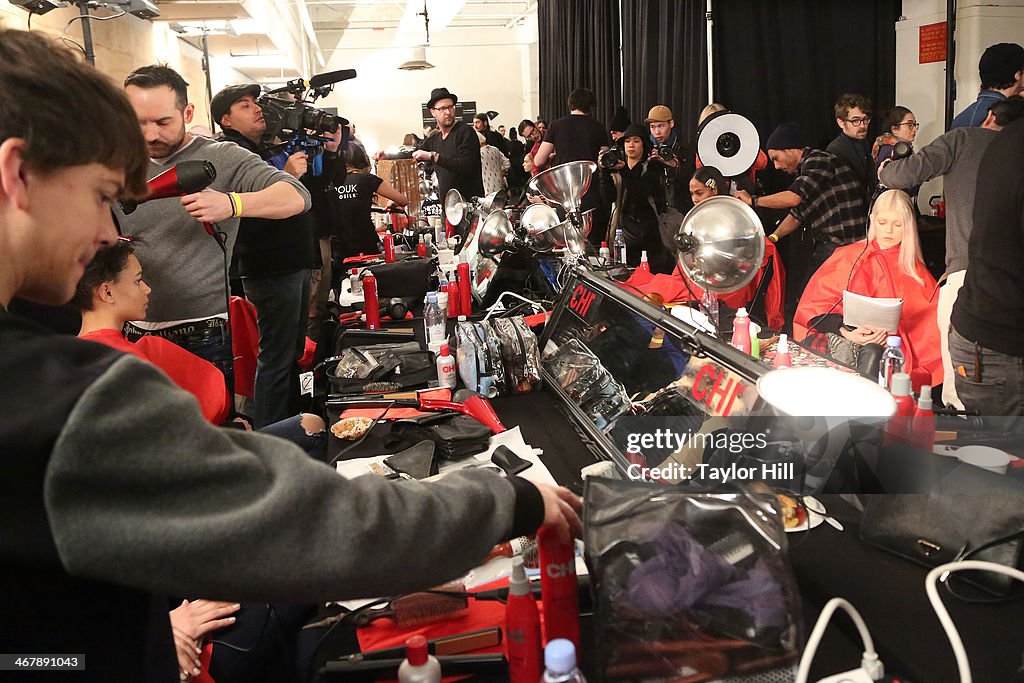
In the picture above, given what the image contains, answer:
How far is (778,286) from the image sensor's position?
378cm

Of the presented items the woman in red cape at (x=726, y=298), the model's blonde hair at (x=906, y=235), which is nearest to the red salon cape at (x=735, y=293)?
the woman in red cape at (x=726, y=298)

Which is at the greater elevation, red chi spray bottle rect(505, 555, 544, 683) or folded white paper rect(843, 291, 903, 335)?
folded white paper rect(843, 291, 903, 335)

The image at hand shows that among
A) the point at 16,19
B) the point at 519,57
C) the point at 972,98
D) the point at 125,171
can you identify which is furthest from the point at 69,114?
the point at 519,57

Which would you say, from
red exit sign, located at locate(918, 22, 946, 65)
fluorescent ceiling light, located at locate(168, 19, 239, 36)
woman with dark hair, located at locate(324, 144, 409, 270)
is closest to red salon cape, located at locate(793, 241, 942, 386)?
woman with dark hair, located at locate(324, 144, 409, 270)

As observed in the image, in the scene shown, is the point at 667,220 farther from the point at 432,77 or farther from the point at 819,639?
the point at 432,77

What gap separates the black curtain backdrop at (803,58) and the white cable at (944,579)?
584 cm

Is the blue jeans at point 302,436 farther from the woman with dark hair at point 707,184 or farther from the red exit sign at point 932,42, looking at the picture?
the red exit sign at point 932,42

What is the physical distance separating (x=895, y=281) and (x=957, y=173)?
53 centimetres

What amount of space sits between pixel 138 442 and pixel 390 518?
9.1 inches

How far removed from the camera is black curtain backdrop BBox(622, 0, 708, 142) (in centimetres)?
659

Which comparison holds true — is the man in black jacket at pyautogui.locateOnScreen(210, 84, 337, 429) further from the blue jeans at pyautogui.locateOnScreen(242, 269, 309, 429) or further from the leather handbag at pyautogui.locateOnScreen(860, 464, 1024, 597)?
the leather handbag at pyautogui.locateOnScreen(860, 464, 1024, 597)

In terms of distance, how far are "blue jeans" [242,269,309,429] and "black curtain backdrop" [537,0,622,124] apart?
514cm

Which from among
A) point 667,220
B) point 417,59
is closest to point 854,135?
point 667,220

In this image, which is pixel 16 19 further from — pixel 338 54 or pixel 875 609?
pixel 338 54
